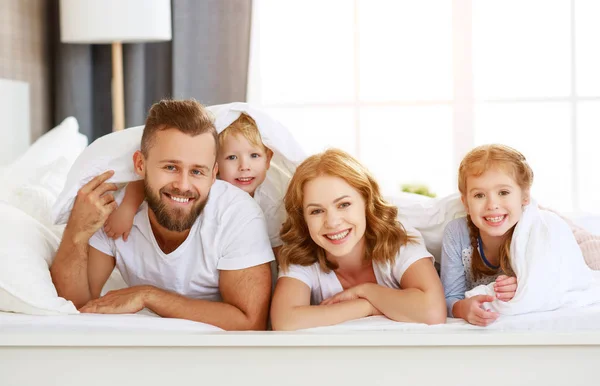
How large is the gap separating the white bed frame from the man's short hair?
48 cm

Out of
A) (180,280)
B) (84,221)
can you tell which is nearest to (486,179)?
(180,280)

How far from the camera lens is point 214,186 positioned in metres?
1.76

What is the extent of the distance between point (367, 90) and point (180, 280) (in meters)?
2.32

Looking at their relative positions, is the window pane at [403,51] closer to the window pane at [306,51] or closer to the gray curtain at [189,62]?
the window pane at [306,51]

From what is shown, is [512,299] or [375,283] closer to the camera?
[512,299]

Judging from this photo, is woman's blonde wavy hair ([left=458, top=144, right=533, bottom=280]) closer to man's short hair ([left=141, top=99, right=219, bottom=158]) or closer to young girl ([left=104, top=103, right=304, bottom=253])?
young girl ([left=104, top=103, right=304, bottom=253])

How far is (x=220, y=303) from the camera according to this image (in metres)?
1.62

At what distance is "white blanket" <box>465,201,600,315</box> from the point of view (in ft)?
4.91

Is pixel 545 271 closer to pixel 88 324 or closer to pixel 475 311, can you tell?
pixel 475 311

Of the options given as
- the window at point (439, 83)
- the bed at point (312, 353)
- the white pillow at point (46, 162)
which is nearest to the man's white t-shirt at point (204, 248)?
the bed at point (312, 353)

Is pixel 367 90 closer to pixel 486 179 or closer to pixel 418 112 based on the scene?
pixel 418 112

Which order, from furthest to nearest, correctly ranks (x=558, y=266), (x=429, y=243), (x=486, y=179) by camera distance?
(x=429, y=243), (x=486, y=179), (x=558, y=266)

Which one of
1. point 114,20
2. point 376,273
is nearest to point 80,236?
point 376,273

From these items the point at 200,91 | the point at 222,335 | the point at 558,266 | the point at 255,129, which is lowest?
the point at 222,335
